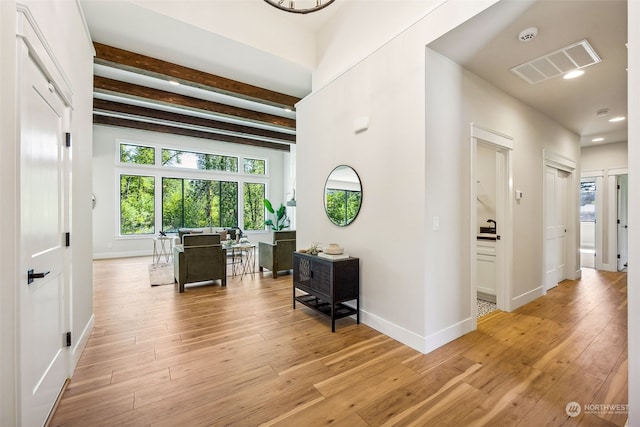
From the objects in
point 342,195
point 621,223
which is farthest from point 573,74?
point 621,223

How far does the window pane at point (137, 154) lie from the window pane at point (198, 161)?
1.06ft

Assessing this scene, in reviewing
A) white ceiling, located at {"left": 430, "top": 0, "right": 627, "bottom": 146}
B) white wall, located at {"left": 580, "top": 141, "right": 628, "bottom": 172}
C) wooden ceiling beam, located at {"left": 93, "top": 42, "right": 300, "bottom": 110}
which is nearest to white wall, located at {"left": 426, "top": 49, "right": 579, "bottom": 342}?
white ceiling, located at {"left": 430, "top": 0, "right": 627, "bottom": 146}

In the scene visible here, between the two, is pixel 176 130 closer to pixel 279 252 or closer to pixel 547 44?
pixel 279 252

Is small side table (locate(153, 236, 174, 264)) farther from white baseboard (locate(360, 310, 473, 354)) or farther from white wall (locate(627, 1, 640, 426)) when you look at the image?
white wall (locate(627, 1, 640, 426))

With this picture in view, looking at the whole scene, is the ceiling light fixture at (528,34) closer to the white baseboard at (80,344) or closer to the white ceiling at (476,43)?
the white ceiling at (476,43)

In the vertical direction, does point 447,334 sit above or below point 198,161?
below

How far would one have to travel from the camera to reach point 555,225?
4.82m

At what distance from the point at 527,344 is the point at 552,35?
9.51 ft

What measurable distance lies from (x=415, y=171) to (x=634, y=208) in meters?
1.46

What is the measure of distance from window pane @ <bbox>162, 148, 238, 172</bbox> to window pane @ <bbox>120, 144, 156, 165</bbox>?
32 centimetres

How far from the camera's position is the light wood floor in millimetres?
1792

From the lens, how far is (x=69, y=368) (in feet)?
7.15

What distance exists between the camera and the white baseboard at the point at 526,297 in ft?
12.0

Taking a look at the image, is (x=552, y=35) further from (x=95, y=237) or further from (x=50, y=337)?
(x=95, y=237)
